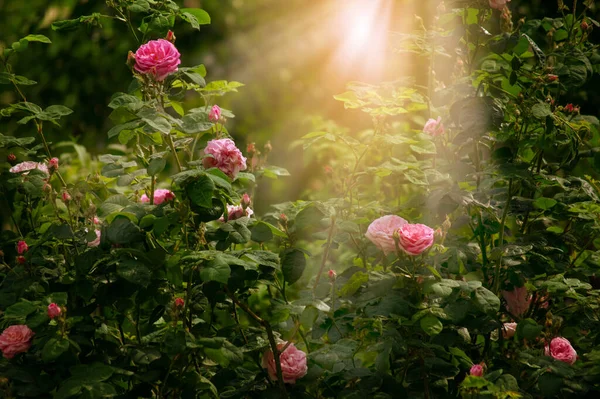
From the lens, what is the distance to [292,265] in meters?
1.89

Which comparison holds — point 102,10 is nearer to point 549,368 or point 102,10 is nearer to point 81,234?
point 81,234

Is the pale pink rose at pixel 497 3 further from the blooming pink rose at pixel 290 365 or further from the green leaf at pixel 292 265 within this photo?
the blooming pink rose at pixel 290 365

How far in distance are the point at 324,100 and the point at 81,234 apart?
328 centimetres

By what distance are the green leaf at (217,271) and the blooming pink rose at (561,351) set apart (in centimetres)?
88

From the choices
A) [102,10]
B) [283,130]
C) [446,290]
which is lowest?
[283,130]

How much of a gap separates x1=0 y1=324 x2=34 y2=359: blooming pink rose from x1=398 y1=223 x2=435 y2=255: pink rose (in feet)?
3.08

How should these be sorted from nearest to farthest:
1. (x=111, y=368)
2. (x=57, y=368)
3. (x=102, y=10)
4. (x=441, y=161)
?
(x=111, y=368)
(x=57, y=368)
(x=441, y=161)
(x=102, y=10)

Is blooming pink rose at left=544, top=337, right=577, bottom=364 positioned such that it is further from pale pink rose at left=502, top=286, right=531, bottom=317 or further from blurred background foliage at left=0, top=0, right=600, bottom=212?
blurred background foliage at left=0, top=0, right=600, bottom=212

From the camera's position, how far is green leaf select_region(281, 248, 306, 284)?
1879mm

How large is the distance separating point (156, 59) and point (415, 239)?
0.73 meters

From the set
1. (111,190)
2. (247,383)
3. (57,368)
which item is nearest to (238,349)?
(247,383)

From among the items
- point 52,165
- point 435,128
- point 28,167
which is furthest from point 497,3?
point 28,167

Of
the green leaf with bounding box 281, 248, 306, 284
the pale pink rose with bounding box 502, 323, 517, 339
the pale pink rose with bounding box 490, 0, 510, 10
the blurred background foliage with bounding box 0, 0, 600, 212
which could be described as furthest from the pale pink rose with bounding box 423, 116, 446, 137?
the blurred background foliage with bounding box 0, 0, 600, 212

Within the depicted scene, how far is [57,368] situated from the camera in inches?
73.2
